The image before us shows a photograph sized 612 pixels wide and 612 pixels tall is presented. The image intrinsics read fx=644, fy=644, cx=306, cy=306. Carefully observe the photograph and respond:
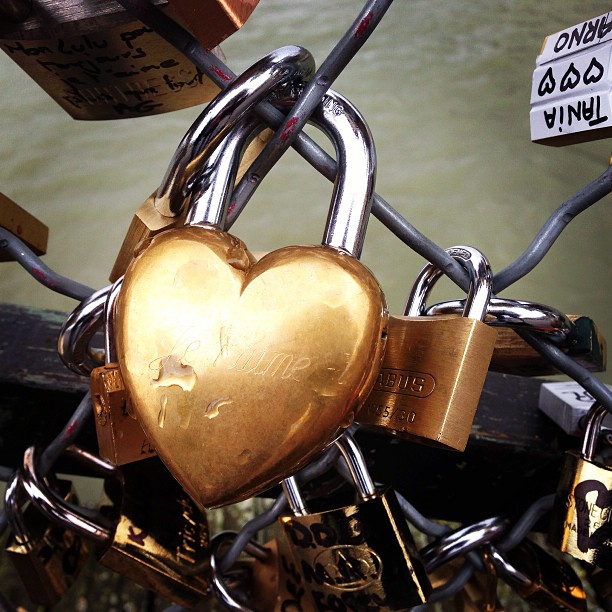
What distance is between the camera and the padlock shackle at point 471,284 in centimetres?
35

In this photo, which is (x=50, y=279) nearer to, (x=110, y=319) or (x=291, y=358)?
(x=110, y=319)

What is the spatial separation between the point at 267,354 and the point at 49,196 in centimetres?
72

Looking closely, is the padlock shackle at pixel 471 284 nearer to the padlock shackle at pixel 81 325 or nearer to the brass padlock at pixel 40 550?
the padlock shackle at pixel 81 325

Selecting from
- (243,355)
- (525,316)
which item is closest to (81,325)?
(243,355)

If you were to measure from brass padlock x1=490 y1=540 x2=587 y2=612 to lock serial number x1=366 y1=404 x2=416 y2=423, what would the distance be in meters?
0.25

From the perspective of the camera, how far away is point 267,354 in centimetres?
27

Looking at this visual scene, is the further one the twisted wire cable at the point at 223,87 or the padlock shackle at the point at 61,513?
the padlock shackle at the point at 61,513

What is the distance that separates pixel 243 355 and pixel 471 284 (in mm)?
149

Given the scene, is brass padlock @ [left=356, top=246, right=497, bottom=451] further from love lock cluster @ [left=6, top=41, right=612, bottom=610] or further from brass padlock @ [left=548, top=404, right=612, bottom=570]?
brass padlock @ [left=548, top=404, right=612, bottom=570]

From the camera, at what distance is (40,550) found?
0.52 meters

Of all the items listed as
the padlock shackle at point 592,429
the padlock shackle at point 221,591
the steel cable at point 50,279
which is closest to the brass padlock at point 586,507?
the padlock shackle at point 592,429

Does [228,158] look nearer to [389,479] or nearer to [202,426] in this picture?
[202,426]

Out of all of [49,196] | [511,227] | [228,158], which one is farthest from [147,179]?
[228,158]

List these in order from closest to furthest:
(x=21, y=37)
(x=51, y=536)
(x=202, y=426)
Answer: (x=202, y=426) < (x=21, y=37) < (x=51, y=536)
